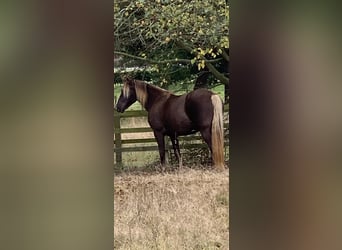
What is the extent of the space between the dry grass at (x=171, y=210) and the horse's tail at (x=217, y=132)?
6 centimetres

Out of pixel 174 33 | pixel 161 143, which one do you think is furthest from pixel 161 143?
pixel 174 33

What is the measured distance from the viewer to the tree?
6.58 feet

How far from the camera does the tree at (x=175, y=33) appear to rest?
201 centimetres

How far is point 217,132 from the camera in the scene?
6.81 feet

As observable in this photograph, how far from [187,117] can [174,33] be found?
36 centimetres

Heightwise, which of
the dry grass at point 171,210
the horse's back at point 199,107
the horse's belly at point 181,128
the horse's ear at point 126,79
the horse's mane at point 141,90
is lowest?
the dry grass at point 171,210

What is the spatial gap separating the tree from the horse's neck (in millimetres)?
97

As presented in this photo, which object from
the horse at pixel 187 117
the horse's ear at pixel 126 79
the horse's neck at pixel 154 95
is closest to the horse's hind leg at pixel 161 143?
the horse at pixel 187 117

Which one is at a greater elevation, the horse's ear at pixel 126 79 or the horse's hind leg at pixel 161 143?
the horse's ear at pixel 126 79

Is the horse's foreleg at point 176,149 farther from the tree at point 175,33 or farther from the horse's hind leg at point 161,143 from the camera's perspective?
the tree at point 175,33

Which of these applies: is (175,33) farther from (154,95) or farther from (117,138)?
(117,138)

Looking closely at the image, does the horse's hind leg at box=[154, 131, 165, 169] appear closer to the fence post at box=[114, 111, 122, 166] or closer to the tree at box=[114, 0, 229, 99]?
the fence post at box=[114, 111, 122, 166]

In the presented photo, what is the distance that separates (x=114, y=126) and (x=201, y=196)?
1.55 feet
